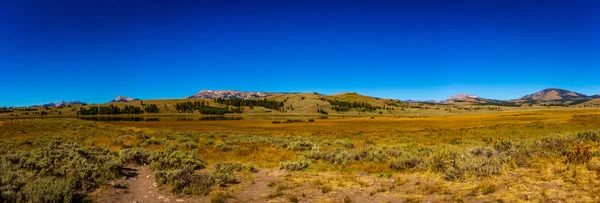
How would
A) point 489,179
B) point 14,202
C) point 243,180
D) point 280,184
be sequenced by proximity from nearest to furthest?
1. point 14,202
2. point 489,179
3. point 280,184
4. point 243,180

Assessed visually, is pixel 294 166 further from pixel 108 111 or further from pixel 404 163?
pixel 108 111

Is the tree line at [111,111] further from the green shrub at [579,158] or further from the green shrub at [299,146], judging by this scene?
the green shrub at [579,158]

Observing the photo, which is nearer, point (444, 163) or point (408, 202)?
point (408, 202)

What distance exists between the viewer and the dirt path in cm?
1102

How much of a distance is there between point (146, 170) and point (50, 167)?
4109 millimetres

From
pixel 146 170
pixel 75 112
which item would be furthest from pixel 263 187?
pixel 75 112

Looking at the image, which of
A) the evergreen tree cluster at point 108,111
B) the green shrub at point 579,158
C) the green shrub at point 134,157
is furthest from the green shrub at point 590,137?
the evergreen tree cluster at point 108,111

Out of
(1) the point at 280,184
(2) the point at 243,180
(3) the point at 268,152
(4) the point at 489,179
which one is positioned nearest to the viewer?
(4) the point at 489,179

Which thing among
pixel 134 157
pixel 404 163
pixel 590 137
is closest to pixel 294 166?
pixel 404 163

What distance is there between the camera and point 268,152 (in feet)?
82.7

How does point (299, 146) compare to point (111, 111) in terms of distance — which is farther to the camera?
point (111, 111)

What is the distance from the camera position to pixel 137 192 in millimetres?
11984

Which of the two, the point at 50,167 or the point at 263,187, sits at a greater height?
the point at 50,167

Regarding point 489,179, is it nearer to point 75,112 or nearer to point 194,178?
point 194,178
